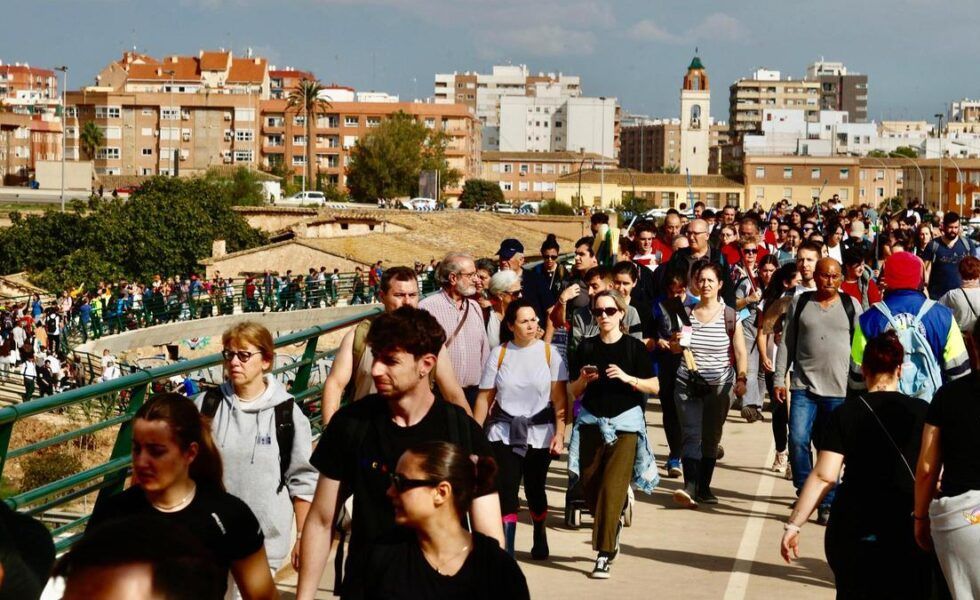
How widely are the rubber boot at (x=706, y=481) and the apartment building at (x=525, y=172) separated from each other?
6667 inches

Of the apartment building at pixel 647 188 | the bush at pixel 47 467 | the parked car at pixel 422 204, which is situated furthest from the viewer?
the apartment building at pixel 647 188

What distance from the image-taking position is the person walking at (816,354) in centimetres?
954

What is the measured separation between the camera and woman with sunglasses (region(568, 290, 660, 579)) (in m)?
8.74

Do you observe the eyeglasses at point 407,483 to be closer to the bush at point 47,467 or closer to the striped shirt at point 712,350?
the striped shirt at point 712,350

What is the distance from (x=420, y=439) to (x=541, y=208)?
117m

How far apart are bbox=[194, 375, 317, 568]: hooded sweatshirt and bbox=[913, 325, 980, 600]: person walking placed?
2.37 meters

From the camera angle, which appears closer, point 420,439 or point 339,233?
point 420,439

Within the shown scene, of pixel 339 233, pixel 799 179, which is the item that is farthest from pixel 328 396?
pixel 799 179

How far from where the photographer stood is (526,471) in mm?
8805

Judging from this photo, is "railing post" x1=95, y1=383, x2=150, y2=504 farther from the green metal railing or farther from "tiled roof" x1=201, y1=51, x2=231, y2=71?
"tiled roof" x1=201, y1=51, x2=231, y2=71

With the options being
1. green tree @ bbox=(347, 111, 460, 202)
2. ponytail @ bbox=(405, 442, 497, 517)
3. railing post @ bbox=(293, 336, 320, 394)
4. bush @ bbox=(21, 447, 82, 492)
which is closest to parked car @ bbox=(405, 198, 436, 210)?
green tree @ bbox=(347, 111, 460, 202)

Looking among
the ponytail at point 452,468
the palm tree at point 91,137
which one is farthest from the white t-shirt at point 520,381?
the palm tree at point 91,137

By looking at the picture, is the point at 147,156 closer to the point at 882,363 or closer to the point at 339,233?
the point at 339,233

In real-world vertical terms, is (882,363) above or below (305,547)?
above
